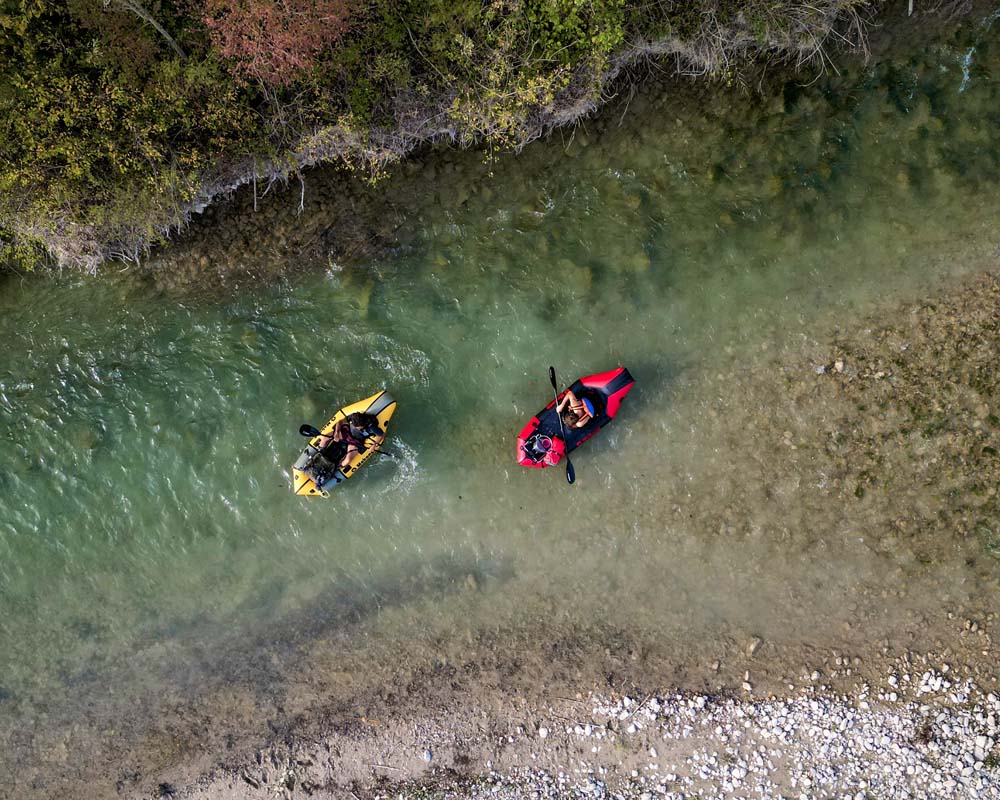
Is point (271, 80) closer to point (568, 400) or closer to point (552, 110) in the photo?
point (552, 110)

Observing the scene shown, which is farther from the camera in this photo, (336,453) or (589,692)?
(589,692)

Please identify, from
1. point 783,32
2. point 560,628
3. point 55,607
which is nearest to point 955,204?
point 783,32

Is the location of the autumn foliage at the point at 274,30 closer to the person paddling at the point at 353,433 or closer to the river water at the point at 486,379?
the river water at the point at 486,379

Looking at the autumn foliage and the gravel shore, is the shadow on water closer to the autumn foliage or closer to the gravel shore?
the gravel shore

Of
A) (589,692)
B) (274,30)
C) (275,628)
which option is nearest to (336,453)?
(275,628)

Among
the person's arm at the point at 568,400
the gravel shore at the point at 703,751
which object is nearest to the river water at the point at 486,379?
the person's arm at the point at 568,400

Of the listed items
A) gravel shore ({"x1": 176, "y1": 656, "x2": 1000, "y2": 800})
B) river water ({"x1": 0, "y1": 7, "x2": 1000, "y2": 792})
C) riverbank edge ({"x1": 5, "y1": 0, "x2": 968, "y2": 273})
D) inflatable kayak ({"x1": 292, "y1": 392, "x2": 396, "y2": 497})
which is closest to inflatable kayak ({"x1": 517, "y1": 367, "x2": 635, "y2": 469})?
river water ({"x1": 0, "y1": 7, "x2": 1000, "y2": 792})
